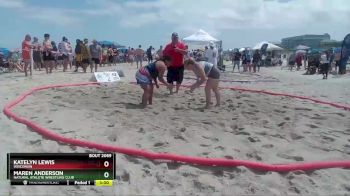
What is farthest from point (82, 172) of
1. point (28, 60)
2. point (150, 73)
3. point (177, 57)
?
point (28, 60)

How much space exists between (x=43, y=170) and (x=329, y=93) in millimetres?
9312

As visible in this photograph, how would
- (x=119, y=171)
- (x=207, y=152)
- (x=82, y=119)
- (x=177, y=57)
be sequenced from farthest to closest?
(x=177, y=57) < (x=82, y=119) < (x=207, y=152) < (x=119, y=171)

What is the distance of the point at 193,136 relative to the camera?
5.84m

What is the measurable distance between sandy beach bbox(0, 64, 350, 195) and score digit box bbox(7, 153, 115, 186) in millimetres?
80

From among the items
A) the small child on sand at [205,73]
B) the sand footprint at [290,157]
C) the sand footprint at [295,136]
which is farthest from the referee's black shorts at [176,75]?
the sand footprint at [290,157]

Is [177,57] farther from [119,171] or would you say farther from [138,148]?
[119,171]

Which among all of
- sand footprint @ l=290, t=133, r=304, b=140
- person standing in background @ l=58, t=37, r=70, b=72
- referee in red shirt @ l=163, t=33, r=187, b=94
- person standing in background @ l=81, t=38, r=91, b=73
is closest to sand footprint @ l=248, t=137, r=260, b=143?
sand footprint @ l=290, t=133, r=304, b=140

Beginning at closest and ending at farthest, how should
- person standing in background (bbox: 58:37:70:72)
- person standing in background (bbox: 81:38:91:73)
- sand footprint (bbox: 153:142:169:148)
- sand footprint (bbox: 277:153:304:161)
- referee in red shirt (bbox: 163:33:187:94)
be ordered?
1. sand footprint (bbox: 277:153:304:161)
2. sand footprint (bbox: 153:142:169:148)
3. referee in red shirt (bbox: 163:33:187:94)
4. person standing in background (bbox: 81:38:91:73)
5. person standing in background (bbox: 58:37:70:72)

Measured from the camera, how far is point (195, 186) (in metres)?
4.25

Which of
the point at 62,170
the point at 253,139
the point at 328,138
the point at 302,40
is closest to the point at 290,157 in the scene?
the point at 253,139

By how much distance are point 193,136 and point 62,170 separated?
7.27ft

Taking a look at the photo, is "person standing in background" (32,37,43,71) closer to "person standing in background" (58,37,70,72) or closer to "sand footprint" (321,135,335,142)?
"person standing in background" (58,37,70,72)

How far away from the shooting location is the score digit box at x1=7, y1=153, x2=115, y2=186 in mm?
4055

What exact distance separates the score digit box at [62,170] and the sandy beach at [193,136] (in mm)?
80
